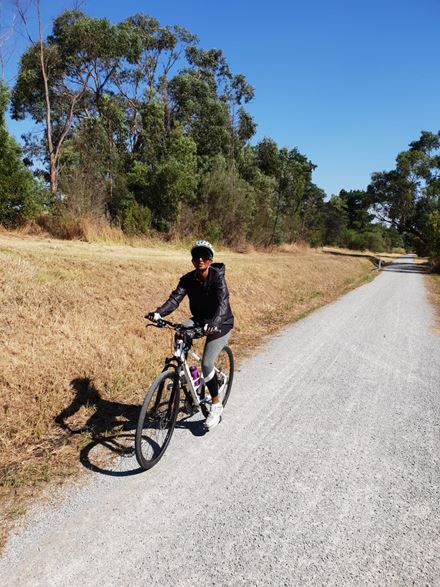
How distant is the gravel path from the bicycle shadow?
10 centimetres

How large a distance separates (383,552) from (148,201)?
21.8 m

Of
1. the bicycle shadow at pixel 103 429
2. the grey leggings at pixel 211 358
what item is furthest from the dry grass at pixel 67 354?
the grey leggings at pixel 211 358

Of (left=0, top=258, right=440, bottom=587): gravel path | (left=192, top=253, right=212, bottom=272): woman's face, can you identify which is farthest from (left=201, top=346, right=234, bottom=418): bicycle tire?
(left=192, top=253, right=212, bottom=272): woman's face

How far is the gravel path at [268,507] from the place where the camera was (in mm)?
2715

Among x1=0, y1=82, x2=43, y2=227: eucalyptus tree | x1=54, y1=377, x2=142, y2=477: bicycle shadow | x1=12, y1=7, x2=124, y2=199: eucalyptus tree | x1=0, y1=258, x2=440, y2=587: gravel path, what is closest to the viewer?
x1=0, y1=258, x2=440, y2=587: gravel path

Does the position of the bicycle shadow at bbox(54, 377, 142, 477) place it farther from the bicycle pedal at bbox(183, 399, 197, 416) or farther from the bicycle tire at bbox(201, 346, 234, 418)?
the bicycle tire at bbox(201, 346, 234, 418)

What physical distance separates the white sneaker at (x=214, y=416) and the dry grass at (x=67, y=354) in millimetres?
896

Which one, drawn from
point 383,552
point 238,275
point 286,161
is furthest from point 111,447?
point 286,161

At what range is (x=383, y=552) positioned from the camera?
9.45 feet

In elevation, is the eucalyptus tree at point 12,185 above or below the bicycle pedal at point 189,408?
above

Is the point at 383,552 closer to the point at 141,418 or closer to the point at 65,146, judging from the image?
the point at 141,418

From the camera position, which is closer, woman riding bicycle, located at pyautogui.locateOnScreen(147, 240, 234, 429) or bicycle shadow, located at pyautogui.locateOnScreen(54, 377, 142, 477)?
bicycle shadow, located at pyautogui.locateOnScreen(54, 377, 142, 477)

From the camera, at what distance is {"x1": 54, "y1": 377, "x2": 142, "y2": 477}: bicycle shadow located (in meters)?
3.96

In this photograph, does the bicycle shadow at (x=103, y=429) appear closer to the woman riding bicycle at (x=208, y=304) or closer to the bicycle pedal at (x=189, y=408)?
the bicycle pedal at (x=189, y=408)
